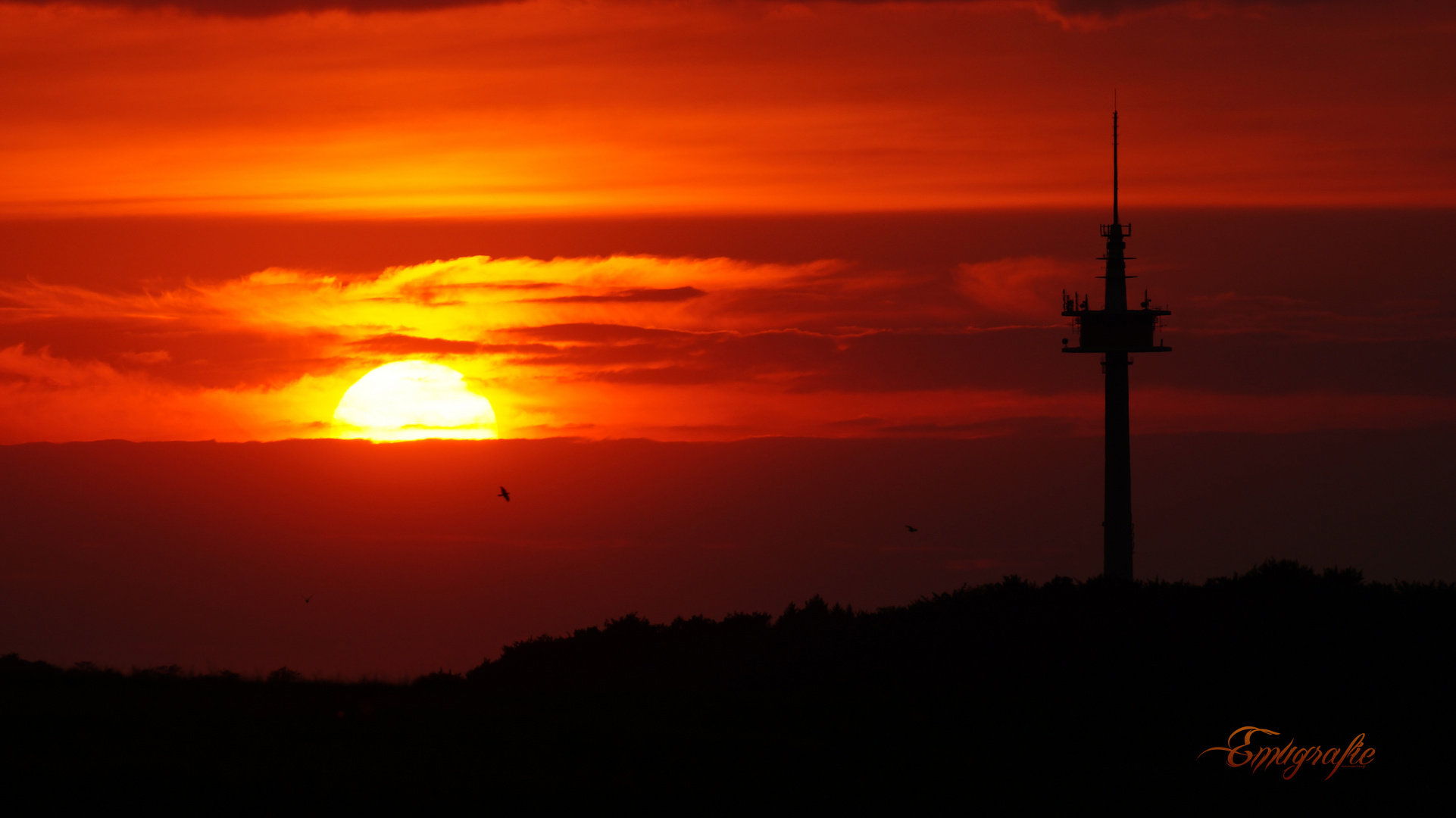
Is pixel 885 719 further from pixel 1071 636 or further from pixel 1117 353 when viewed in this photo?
pixel 1117 353

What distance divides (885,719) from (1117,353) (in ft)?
235

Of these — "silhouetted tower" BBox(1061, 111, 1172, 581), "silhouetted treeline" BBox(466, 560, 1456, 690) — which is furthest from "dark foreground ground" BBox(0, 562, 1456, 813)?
"silhouetted tower" BBox(1061, 111, 1172, 581)

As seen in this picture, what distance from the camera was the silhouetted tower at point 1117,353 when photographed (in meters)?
94.3

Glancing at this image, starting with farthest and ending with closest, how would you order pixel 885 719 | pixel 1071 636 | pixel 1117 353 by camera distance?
1. pixel 1117 353
2. pixel 1071 636
3. pixel 885 719

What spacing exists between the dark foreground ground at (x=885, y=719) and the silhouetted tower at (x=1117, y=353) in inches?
2002

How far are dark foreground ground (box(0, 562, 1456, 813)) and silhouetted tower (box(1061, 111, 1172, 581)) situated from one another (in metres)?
50.9

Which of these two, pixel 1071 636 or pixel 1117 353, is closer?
pixel 1071 636

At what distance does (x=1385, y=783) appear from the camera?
83.9ft

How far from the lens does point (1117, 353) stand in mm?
95750

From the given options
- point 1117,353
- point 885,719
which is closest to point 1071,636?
point 885,719

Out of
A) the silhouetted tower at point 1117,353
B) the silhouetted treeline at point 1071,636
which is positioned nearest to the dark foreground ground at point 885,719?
the silhouetted treeline at point 1071,636

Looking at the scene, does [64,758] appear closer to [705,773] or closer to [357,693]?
[357,693]

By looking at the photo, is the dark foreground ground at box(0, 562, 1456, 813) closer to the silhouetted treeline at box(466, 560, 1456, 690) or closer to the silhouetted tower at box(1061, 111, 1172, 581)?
the silhouetted treeline at box(466, 560, 1456, 690)

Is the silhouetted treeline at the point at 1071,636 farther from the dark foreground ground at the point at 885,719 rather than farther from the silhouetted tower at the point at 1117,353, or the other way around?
the silhouetted tower at the point at 1117,353
